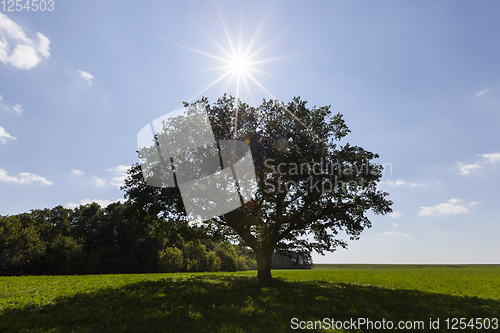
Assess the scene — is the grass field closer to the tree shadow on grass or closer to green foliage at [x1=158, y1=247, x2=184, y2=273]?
the tree shadow on grass

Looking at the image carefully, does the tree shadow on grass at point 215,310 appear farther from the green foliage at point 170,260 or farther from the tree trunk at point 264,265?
the green foliage at point 170,260

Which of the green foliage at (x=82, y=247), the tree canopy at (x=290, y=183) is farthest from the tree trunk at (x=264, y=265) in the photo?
the green foliage at (x=82, y=247)

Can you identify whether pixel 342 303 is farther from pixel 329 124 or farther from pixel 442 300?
pixel 329 124

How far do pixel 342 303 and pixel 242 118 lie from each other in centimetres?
1724

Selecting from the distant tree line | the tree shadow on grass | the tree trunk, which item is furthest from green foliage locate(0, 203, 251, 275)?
the tree shadow on grass

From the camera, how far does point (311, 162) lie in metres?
22.5

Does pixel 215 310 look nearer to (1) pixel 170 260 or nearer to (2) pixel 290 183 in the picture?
(2) pixel 290 183

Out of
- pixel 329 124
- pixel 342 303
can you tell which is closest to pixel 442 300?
pixel 342 303

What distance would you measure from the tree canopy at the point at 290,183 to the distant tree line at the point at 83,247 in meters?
26.8

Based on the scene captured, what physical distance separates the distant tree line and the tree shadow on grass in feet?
115

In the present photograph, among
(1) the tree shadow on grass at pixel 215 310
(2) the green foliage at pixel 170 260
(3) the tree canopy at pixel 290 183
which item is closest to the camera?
(1) the tree shadow on grass at pixel 215 310

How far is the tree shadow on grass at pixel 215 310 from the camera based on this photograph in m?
10.8

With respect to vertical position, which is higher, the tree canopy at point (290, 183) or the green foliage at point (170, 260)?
the tree canopy at point (290, 183)

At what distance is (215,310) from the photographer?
13.5 metres
